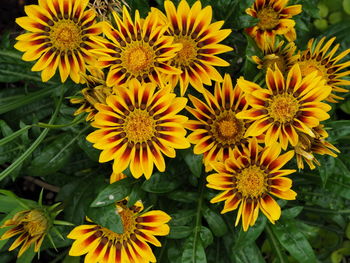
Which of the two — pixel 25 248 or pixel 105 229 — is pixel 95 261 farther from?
pixel 25 248

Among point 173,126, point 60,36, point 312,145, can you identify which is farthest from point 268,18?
point 60,36

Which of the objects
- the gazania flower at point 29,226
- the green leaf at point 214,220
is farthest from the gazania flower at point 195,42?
the gazania flower at point 29,226

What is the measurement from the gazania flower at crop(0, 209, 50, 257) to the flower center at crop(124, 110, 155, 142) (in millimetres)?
444

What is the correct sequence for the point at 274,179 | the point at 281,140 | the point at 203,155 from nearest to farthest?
the point at 281,140 < the point at 274,179 < the point at 203,155

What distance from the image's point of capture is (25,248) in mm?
1597

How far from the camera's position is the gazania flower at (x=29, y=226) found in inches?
60.7

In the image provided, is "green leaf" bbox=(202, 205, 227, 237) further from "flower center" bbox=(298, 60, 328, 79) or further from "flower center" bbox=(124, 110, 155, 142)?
"flower center" bbox=(298, 60, 328, 79)

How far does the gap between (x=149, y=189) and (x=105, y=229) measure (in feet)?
0.69

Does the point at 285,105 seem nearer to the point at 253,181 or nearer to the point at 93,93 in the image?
the point at 253,181

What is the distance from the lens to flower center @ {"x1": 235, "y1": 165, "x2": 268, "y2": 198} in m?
1.51

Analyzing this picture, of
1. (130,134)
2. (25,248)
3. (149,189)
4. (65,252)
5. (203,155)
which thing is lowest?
(65,252)

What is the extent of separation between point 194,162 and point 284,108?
0.37 metres

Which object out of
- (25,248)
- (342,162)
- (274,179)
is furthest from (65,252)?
(342,162)

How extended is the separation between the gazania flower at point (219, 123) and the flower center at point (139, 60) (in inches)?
8.3
